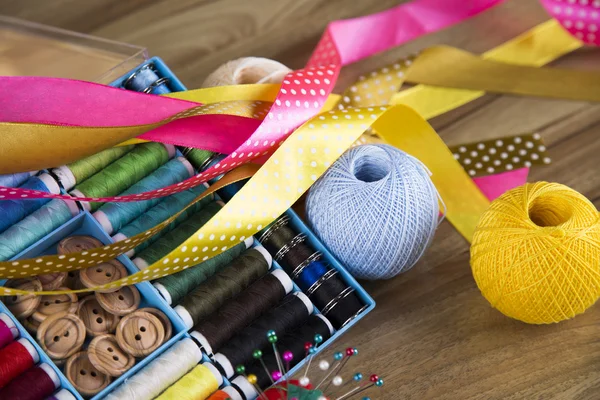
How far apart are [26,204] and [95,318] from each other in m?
0.24

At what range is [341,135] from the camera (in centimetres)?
155

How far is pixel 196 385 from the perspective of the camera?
53.5 inches

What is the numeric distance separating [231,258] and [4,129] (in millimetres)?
455

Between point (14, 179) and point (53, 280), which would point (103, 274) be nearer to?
point (53, 280)

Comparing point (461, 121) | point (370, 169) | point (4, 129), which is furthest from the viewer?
point (461, 121)

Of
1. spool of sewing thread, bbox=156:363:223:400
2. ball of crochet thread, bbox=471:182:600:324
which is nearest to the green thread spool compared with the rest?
spool of sewing thread, bbox=156:363:223:400

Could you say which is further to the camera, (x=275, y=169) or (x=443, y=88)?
(x=443, y=88)

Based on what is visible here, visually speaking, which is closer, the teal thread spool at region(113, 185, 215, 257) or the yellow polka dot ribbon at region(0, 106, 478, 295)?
the yellow polka dot ribbon at region(0, 106, 478, 295)

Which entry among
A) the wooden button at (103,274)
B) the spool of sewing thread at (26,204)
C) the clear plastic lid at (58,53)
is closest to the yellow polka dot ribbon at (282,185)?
the wooden button at (103,274)

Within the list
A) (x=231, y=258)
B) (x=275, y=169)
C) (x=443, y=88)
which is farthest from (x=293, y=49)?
(x=231, y=258)

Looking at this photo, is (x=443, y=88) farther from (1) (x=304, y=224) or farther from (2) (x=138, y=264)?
(2) (x=138, y=264)

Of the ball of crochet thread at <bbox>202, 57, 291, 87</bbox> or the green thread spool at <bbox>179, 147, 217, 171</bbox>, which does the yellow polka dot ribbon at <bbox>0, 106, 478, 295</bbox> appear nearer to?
the green thread spool at <bbox>179, 147, 217, 171</bbox>

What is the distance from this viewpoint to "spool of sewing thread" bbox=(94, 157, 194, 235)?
1.48m

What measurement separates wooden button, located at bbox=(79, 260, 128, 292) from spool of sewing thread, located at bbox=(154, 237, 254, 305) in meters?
0.07
